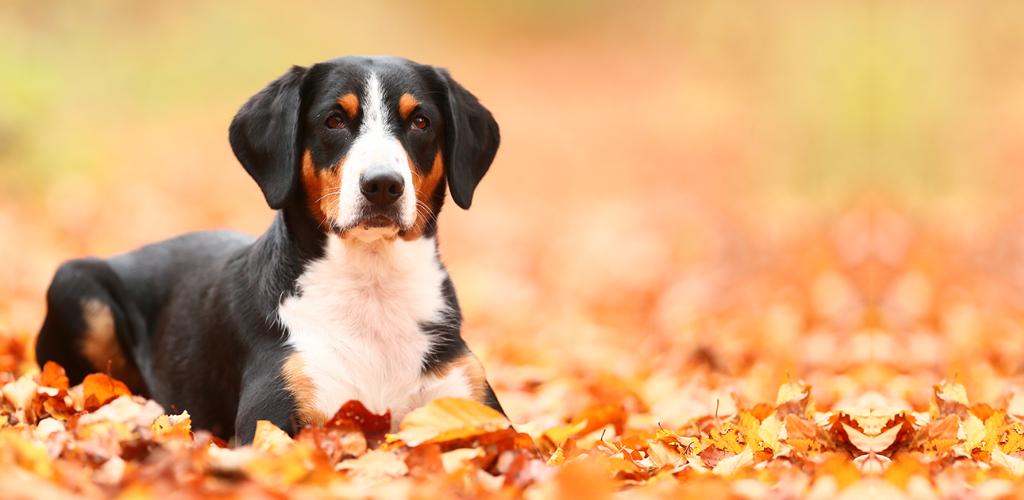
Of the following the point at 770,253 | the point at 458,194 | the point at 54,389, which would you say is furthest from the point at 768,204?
the point at 54,389

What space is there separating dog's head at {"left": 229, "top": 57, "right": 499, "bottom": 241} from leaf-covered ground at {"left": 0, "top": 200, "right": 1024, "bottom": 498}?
827 millimetres

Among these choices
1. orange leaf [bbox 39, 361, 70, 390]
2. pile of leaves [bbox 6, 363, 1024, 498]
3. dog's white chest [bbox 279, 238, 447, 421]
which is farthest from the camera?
orange leaf [bbox 39, 361, 70, 390]

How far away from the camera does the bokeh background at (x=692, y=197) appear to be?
739 cm

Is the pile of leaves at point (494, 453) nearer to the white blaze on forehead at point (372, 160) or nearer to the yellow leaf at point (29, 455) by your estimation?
the yellow leaf at point (29, 455)

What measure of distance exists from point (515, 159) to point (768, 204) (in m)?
7.16

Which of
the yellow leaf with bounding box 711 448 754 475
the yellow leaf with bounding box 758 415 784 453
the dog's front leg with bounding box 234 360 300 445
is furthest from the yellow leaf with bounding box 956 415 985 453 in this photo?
the dog's front leg with bounding box 234 360 300 445

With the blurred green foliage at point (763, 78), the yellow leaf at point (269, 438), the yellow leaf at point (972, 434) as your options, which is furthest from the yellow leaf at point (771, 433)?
the blurred green foliage at point (763, 78)

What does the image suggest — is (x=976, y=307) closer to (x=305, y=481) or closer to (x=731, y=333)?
(x=731, y=333)

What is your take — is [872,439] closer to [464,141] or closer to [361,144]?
[464,141]

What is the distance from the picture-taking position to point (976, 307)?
8.88 meters

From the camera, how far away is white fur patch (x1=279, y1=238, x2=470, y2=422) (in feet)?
15.4

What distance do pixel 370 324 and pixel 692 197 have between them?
1173cm

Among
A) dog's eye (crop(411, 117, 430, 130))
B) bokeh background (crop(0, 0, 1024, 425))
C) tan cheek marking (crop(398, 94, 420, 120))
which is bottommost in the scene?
bokeh background (crop(0, 0, 1024, 425))

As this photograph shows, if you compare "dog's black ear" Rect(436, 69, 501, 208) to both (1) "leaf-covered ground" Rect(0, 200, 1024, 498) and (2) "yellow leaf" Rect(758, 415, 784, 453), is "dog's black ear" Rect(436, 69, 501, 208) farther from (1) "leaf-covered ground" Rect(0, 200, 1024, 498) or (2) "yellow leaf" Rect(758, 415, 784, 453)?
(2) "yellow leaf" Rect(758, 415, 784, 453)
